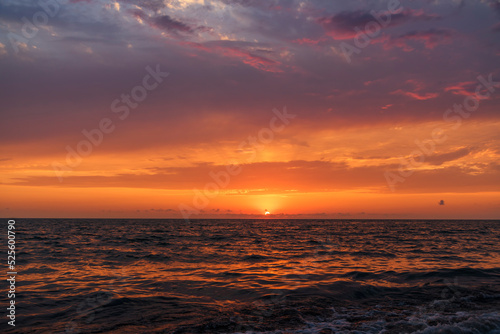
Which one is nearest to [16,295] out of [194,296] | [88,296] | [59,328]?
[88,296]

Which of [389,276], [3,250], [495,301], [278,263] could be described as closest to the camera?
A: [495,301]

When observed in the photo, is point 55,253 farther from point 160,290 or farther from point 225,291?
point 225,291

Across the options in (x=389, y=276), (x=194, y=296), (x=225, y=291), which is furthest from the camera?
(x=389, y=276)

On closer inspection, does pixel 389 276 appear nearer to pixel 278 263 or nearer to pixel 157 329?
pixel 278 263

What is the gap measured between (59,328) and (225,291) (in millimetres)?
7184

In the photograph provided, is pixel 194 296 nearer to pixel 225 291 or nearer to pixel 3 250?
pixel 225 291

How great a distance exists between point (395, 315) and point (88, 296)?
12889mm

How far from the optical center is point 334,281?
1758 cm

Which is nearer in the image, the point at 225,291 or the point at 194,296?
the point at 194,296

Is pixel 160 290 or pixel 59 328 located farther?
pixel 160 290

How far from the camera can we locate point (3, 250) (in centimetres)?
2667

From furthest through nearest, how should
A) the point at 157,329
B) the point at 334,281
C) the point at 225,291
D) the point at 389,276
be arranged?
the point at 389,276 < the point at 334,281 < the point at 225,291 < the point at 157,329

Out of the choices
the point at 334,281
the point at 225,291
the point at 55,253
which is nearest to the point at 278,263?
the point at 334,281

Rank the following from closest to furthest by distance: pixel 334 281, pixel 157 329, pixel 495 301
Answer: pixel 157 329
pixel 495 301
pixel 334 281
